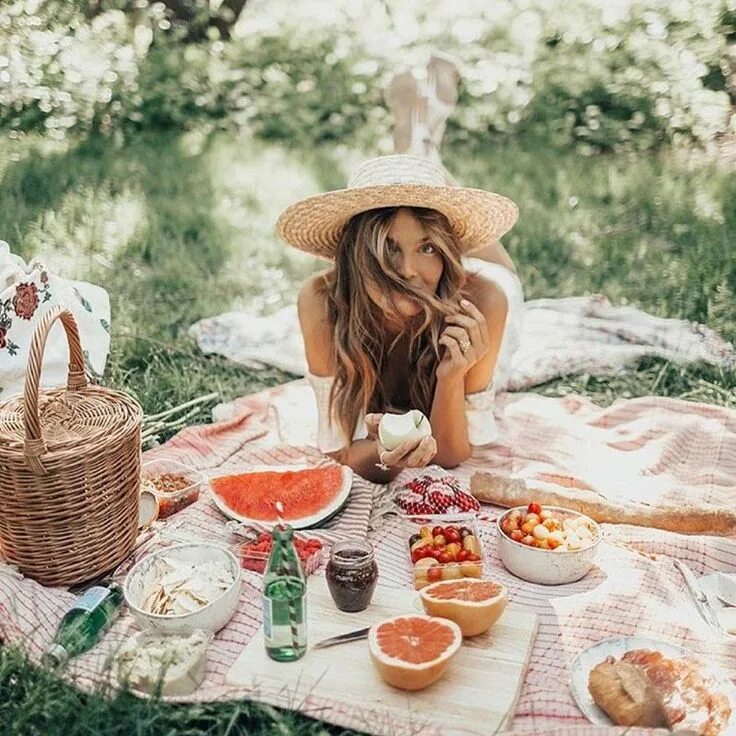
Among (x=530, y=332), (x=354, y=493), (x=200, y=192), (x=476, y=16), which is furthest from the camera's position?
(x=476, y=16)

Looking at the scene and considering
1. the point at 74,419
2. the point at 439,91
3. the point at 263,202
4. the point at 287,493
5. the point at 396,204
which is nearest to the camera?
the point at 74,419

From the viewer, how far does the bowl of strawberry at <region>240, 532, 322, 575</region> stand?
329 centimetres

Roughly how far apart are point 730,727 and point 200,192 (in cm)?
673

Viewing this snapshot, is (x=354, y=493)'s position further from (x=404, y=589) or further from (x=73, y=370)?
(x=73, y=370)

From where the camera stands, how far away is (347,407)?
416 centimetres

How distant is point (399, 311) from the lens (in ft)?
12.6

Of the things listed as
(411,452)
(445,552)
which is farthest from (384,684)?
(411,452)

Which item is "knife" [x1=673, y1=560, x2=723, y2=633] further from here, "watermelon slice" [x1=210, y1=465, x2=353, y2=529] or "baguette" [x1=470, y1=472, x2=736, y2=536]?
"watermelon slice" [x1=210, y1=465, x2=353, y2=529]

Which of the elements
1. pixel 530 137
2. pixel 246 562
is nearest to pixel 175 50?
pixel 530 137

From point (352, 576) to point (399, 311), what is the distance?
50.9 inches

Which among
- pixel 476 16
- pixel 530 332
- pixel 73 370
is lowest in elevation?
pixel 530 332

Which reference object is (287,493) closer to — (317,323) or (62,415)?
(317,323)

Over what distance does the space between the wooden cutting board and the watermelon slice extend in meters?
0.80

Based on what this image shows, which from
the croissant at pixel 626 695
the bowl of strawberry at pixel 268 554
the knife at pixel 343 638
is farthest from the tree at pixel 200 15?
the croissant at pixel 626 695
